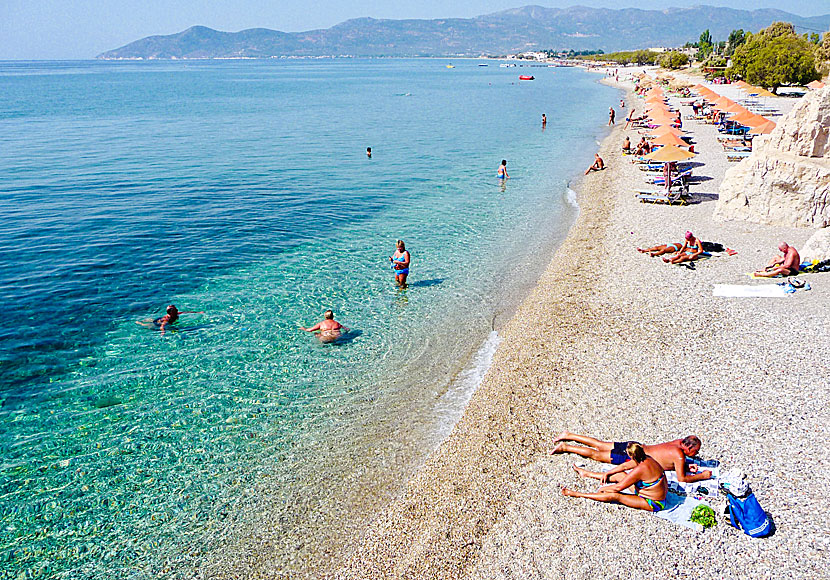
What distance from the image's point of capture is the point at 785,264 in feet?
46.2

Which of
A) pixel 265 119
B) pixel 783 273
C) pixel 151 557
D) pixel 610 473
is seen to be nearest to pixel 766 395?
pixel 610 473

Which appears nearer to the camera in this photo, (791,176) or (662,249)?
(662,249)

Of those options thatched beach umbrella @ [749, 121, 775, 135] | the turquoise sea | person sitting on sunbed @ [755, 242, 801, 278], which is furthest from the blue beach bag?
thatched beach umbrella @ [749, 121, 775, 135]

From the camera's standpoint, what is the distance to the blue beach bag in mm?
6848

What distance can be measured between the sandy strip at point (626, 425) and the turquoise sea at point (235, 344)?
3.19ft

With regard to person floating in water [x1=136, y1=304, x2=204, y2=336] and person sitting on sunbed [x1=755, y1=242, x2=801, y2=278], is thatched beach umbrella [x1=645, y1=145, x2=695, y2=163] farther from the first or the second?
person floating in water [x1=136, y1=304, x2=204, y2=336]

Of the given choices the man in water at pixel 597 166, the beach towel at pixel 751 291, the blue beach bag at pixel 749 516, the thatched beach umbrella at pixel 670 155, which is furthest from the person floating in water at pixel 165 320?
the man in water at pixel 597 166

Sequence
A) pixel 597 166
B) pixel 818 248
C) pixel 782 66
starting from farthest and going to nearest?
pixel 782 66
pixel 597 166
pixel 818 248

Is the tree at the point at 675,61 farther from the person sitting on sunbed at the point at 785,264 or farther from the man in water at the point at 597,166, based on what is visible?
the person sitting on sunbed at the point at 785,264

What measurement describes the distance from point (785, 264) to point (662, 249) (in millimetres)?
3238

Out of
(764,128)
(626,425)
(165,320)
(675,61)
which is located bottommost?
(165,320)

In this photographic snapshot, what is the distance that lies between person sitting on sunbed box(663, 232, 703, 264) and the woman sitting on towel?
389 inches

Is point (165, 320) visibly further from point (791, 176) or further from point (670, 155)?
point (670, 155)

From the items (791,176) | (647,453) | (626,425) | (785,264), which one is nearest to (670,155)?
(791,176)
